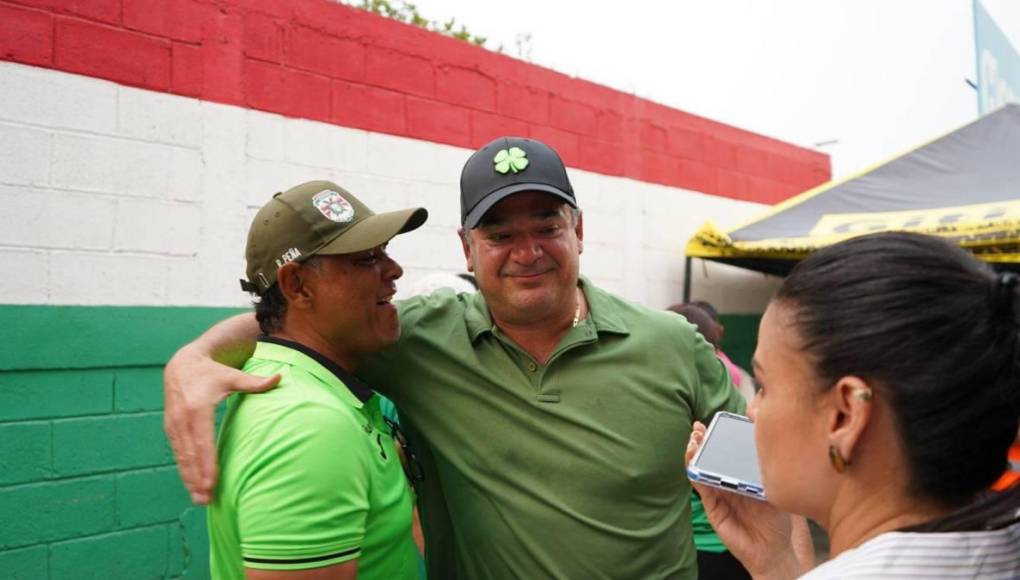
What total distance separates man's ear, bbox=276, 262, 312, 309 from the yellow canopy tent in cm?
432

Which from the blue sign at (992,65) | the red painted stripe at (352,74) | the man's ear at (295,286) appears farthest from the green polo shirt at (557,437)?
the blue sign at (992,65)

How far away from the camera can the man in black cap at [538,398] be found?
1900 millimetres

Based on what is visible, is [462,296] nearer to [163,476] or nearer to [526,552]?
[526,552]

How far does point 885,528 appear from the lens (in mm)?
1033

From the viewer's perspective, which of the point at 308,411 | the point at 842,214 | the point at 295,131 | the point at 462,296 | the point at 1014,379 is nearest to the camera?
the point at 1014,379

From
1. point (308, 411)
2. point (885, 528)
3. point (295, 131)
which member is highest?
point (295, 131)

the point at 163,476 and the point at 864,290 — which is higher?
the point at 864,290

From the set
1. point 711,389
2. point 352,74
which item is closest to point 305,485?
point 711,389

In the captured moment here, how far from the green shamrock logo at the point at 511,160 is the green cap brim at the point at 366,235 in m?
0.36

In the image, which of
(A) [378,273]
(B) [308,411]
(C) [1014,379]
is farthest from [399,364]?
(C) [1014,379]

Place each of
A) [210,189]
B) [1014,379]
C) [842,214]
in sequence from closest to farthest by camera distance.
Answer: [1014,379], [210,189], [842,214]

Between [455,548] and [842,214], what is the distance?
4.76 meters

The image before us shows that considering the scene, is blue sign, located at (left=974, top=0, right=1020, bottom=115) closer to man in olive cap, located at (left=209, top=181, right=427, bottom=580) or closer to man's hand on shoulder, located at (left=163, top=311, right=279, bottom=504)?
man in olive cap, located at (left=209, top=181, right=427, bottom=580)

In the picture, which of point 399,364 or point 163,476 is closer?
point 399,364
